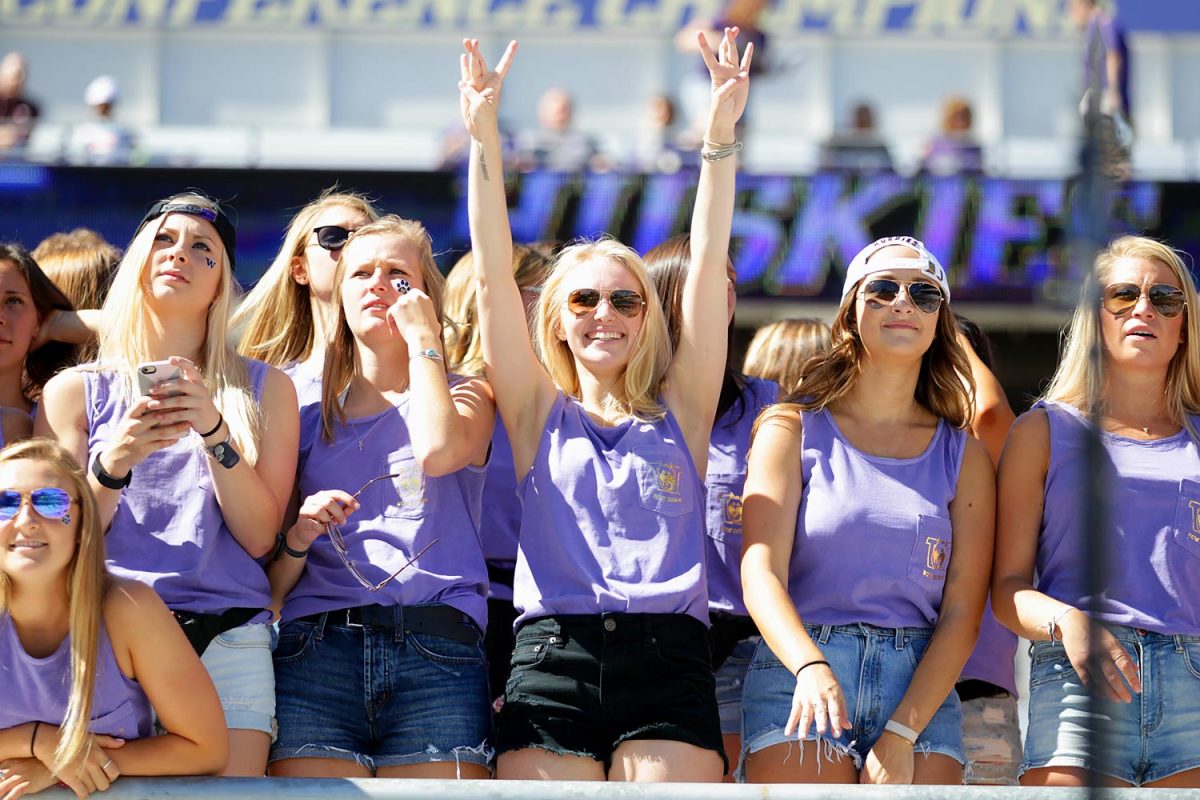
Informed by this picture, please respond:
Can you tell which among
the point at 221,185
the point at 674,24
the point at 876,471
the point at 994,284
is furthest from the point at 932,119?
the point at 876,471

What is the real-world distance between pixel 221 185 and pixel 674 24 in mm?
7818

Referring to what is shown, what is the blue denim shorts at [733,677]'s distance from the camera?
150 inches

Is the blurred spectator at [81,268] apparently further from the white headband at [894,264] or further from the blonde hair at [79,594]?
the white headband at [894,264]

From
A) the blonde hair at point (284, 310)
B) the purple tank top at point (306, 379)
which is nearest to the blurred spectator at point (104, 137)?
the blonde hair at point (284, 310)

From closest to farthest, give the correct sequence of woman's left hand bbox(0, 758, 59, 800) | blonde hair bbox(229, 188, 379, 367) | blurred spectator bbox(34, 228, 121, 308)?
1. woman's left hand bbox(0, 758, 59, 800)
2. blonde hair bbox(229, 188, 379, 367)
3. blurred spectator bbox(34, 228, 121, 308)

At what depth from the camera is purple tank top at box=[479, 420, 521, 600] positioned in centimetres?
403

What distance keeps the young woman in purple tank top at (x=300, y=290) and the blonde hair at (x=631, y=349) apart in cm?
60

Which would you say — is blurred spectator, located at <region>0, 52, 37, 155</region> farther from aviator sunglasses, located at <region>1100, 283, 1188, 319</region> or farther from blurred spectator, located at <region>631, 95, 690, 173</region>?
aviator sunglasses, located at <region>1100, 283, 1188, 319</region>

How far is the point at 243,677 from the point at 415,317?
0.89 metres

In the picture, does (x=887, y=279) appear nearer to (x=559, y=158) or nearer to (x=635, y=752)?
(x=635, y=752)

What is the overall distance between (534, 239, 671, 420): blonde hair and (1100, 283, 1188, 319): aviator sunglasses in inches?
41.1

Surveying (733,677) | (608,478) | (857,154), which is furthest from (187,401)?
(857,154)

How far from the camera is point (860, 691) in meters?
3.39

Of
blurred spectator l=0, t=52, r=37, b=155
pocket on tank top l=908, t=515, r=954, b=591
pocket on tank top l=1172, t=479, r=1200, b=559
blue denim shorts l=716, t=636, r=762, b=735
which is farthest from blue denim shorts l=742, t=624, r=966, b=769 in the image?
blurred spectator l=0, t=52, r=37, b=155
